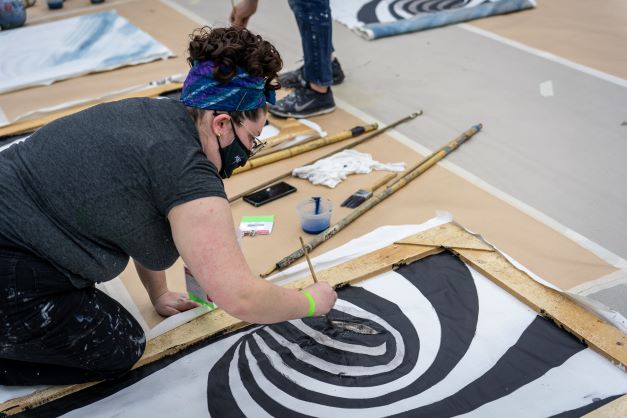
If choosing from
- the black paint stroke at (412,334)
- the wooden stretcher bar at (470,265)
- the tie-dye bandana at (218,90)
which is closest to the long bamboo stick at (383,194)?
the wooden stretcher bar at (470,265)

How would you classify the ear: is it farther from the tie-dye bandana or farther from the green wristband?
the green wristband

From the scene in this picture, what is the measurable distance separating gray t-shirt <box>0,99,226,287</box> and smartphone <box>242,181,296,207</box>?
1.23m

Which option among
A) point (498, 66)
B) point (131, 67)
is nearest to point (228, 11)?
point (131, 67)

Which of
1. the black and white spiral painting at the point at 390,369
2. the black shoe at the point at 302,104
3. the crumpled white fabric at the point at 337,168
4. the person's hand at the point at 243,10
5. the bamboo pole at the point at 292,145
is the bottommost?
the black and white spiral painting at the point at 390,369

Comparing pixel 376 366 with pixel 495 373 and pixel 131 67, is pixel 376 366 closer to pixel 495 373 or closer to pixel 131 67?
pixel 495 373

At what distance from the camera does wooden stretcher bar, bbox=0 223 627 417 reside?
1.81m

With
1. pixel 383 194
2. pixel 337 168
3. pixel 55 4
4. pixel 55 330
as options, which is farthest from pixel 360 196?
pixel 55 4

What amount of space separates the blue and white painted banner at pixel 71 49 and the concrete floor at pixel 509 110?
999 mm

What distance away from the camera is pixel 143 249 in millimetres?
1603

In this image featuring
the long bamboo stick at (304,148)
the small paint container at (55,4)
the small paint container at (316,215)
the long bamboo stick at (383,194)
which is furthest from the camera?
the small paint container at (55,4)

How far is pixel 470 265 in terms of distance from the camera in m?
2.22

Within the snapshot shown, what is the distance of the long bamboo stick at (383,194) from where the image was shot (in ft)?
7.84

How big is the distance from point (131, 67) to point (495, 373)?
3.47 metres

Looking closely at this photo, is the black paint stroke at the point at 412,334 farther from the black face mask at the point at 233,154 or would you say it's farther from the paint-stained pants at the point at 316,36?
the paint-stained pants at the point at 316,36
